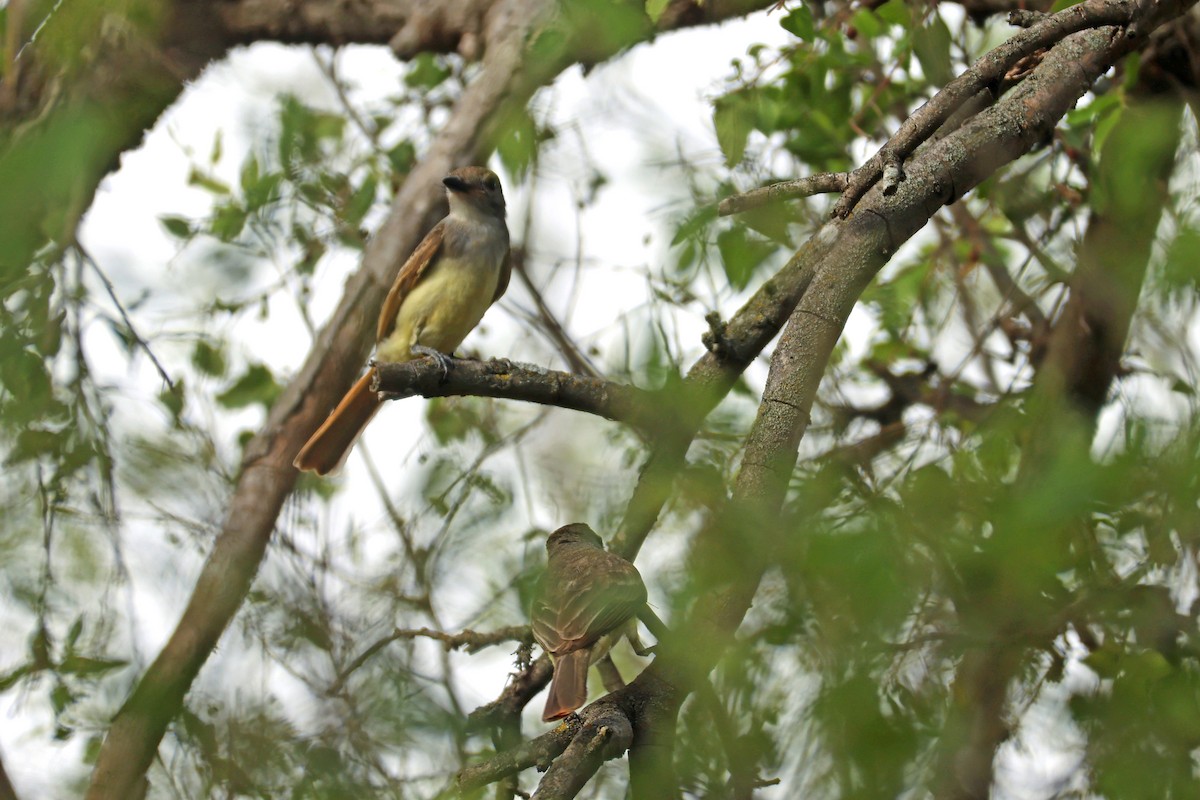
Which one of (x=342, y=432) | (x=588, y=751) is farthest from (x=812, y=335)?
(x=342, y=432)

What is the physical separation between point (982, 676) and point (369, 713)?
1.03m

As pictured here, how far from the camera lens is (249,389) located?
530 centimetres

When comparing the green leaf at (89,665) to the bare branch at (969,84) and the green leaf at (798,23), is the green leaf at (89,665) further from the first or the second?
the green leaf at (798,23)

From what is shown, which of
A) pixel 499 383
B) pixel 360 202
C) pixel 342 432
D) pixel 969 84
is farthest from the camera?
pixel 342 432

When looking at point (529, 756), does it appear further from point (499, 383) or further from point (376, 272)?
Answer: point (376, 272)

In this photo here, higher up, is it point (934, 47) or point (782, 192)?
point (934, 47)

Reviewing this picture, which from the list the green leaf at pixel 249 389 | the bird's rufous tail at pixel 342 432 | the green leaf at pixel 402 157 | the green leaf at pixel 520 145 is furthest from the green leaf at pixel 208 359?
the green leaf at pixel 520 145

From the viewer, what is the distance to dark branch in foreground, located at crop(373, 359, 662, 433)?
9.83ft

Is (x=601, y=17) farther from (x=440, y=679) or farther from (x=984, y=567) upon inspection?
(x=984, y=567)

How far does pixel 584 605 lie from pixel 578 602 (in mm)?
15

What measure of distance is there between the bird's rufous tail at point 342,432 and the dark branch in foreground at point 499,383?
1691 millimetres

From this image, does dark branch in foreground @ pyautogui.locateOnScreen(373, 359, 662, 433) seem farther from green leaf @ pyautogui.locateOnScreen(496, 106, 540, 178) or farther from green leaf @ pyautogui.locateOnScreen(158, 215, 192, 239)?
green leaf @ pyautogui.locateOnScreen(158, 215, 192, 239)

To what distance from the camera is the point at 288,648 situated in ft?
7.26

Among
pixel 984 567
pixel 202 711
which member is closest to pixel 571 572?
pixel 202 711
